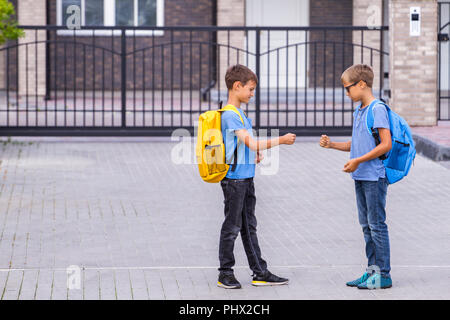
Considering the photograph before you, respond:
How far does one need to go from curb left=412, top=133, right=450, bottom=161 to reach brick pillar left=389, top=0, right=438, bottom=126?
2.15m

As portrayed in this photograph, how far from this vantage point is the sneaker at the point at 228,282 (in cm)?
681

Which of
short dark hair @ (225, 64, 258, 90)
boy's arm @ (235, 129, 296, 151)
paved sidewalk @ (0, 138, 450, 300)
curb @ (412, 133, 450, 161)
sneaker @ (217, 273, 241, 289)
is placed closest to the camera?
boy's arm @ (235, 129, 296, 151)

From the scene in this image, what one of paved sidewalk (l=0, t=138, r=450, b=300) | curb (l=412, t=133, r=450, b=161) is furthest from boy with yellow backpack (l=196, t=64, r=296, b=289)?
curb (l=412, t=133, r=450, b=161)

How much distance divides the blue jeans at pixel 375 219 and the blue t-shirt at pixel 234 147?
2.33ft

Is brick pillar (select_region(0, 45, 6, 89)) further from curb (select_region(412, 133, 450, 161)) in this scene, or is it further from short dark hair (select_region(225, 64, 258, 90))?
short dark hair (select_region(225, 64, 258, 90))

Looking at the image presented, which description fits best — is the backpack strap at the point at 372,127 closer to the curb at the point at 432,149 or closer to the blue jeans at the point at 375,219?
the blue jeans at the point at 375,219

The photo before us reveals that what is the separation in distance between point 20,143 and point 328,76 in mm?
11562

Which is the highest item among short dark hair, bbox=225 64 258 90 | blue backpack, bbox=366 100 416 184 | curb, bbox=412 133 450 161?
short dark hair, bbox=225 64 258 90

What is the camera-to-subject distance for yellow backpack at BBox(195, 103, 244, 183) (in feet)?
21.7

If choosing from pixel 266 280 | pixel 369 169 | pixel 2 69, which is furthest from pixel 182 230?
pixel 2 69

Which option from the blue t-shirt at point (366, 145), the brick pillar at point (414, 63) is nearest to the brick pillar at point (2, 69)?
the brick pillar at point (414, 63)

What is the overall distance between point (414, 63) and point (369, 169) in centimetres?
1028

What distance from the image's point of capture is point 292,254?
26.2 ft

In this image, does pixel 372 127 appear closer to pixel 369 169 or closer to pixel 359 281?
pixel 369 169
